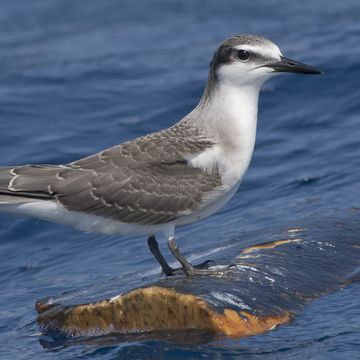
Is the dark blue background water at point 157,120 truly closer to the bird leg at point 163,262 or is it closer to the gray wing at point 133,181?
the bird leg at point 163,262

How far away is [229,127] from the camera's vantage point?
30.1ft

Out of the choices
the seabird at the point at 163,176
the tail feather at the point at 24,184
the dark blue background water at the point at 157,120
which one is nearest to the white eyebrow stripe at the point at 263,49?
the seabird at the point at 163,176

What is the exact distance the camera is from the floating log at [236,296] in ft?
27.0

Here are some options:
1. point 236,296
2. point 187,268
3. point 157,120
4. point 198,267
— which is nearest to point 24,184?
point 187,268

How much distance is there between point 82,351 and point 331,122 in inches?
287

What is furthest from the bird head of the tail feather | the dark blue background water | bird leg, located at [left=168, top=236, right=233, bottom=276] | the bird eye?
the dark blue background water

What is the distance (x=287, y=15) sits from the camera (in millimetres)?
19953

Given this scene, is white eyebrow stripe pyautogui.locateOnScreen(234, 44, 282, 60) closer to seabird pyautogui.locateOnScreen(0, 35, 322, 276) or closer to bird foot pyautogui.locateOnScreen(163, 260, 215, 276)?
seabird pyautogui.locateOnScreen(0, 35, 322, 276)

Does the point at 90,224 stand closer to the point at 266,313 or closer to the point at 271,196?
the point at 266,313

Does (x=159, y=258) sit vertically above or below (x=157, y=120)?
below

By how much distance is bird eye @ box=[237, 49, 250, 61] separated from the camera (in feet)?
30.2

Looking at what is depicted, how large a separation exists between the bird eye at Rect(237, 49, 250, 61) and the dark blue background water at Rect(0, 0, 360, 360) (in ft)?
7.17

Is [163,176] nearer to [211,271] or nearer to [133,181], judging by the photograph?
[133,181]

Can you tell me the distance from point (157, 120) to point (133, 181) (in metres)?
6.58
